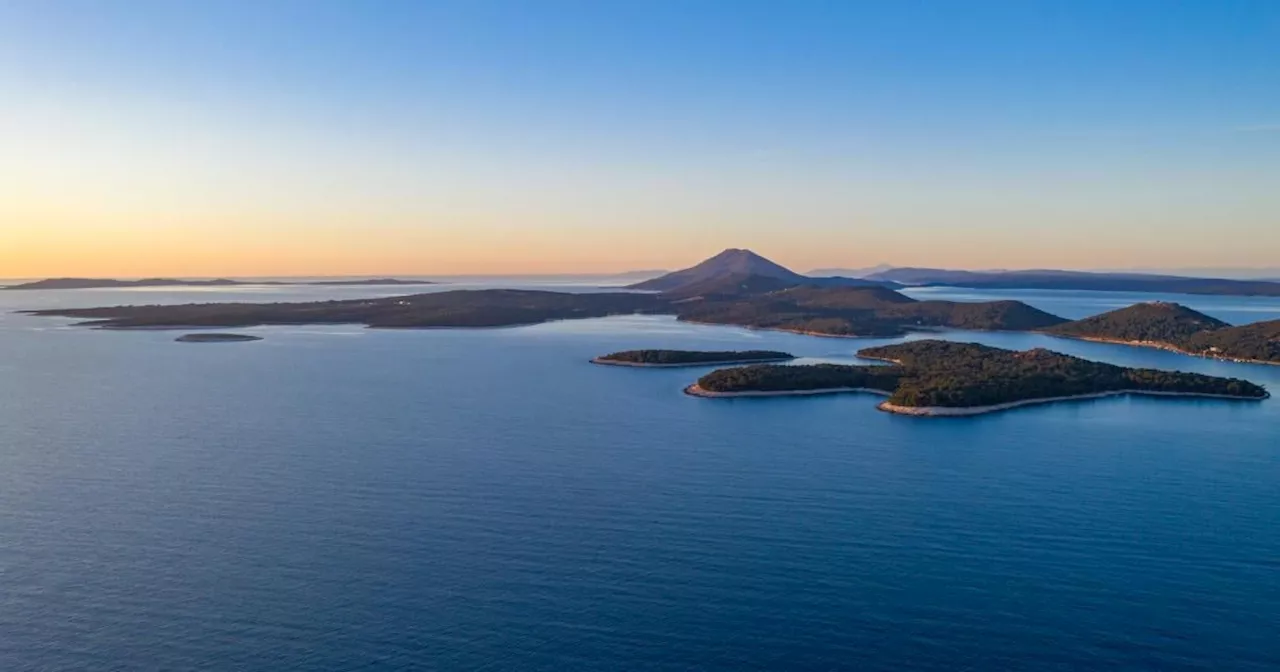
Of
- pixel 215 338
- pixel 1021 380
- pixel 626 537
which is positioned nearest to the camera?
pixel 626 537

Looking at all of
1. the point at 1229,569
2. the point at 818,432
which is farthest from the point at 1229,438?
the point at 1229,569

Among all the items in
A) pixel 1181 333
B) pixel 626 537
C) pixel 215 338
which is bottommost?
pixel 626 537

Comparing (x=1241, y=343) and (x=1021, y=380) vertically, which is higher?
(x=1241, y=343)

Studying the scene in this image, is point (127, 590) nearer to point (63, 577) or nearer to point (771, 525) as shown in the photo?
point (63, 577)

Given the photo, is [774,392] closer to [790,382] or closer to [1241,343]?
[790,382]

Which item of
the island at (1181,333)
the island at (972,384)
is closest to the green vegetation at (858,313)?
the island at (1181,333)

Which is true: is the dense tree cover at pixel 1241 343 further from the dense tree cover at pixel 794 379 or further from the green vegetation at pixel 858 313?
the dense tree cover at pixel 794 379

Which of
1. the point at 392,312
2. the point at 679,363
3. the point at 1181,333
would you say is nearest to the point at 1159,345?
the point at 1181,333

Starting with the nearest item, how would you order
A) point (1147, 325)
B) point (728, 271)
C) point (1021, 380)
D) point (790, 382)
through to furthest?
point (1021, 380) → point (790, 382) → point (1147, 325) → point (728, 271)

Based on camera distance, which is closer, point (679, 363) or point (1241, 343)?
point (679, 363)

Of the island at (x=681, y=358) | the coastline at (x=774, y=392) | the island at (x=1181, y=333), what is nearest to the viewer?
the coastline at (x=774, y=392)
